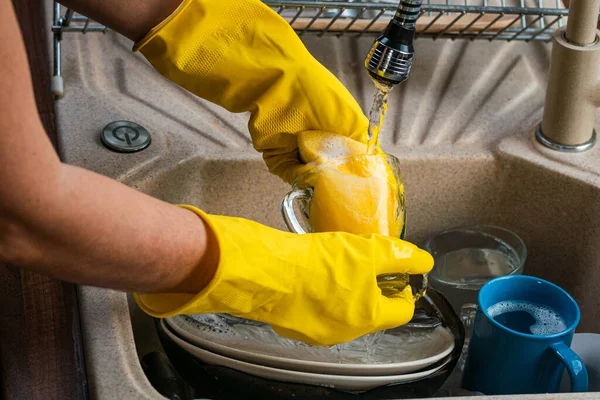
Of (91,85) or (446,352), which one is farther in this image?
(91,85)

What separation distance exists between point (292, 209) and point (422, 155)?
0.91 feet

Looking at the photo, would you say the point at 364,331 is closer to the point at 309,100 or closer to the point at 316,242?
the point at 316,242

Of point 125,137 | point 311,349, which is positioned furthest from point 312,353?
point 125,137

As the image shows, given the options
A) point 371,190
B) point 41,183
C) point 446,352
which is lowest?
point 446,352

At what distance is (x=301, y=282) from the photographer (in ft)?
2.24

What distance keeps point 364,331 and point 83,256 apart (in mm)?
284

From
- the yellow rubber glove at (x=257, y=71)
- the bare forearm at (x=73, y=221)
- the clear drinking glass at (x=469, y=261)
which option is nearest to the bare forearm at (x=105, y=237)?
the bare forearm at (x=73, y=221)

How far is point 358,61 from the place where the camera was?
117 centimetres

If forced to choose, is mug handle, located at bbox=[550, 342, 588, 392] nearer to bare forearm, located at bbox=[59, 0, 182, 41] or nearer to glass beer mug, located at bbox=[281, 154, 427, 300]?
glass beer mug, located at bbox=[281, 154, 427, 300]

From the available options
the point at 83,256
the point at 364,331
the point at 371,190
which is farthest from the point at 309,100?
the point at 83,256

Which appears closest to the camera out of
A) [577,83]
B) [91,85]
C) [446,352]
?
[446,352]

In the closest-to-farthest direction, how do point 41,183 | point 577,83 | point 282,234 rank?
point 41,183 → point 282,234 → point 577,83

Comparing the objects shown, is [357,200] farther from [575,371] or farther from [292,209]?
[575,371]

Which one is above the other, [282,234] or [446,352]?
[282,234]
